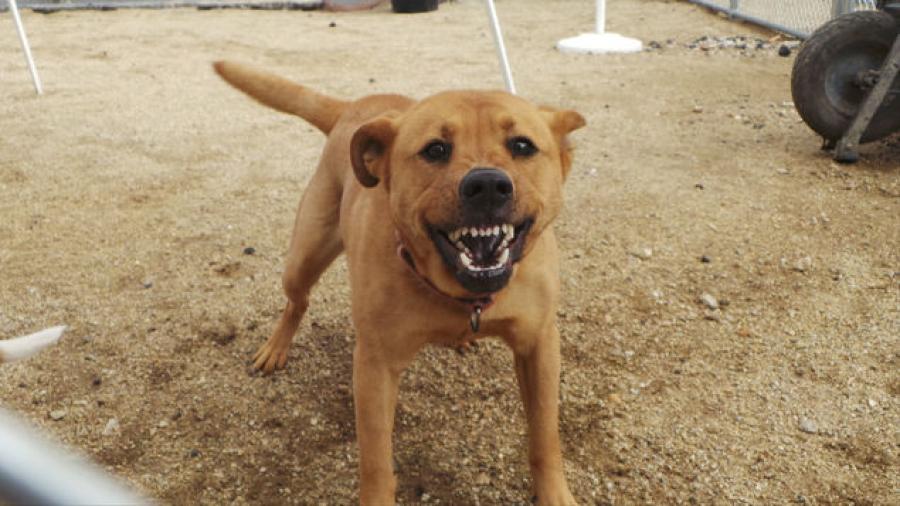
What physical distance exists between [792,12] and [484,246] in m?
8.27

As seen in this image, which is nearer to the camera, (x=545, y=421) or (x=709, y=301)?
(x=545, y=421)

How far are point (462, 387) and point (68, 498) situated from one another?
8.54 ft

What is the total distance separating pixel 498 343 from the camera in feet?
10.8

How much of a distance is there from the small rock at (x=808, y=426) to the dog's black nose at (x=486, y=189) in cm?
145

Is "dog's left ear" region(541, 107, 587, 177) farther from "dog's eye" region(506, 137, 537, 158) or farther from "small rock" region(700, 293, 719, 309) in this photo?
"small rock" region(700, 293, 719, 309)

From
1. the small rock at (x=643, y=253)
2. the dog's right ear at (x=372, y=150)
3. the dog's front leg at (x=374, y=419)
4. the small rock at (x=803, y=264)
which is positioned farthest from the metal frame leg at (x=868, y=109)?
the dog's front leg at (x=374, y=419)

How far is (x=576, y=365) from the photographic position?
3.08 m

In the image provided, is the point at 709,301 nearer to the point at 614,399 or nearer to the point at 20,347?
the point at 614,399

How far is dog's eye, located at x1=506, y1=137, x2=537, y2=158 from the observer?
7.20 feet

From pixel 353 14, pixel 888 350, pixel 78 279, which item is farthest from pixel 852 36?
pixel 353 14

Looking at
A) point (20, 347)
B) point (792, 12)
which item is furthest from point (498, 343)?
point (792, 12)

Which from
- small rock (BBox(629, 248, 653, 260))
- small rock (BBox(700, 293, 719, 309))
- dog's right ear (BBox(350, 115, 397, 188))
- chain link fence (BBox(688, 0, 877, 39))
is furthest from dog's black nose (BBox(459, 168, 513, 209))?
chain link fence (BBox(688, 0, 877, 39))

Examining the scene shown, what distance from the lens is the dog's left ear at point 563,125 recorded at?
235 cm

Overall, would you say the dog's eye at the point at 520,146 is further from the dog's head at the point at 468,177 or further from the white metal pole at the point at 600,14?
the white metal pole at the point at 600,14
